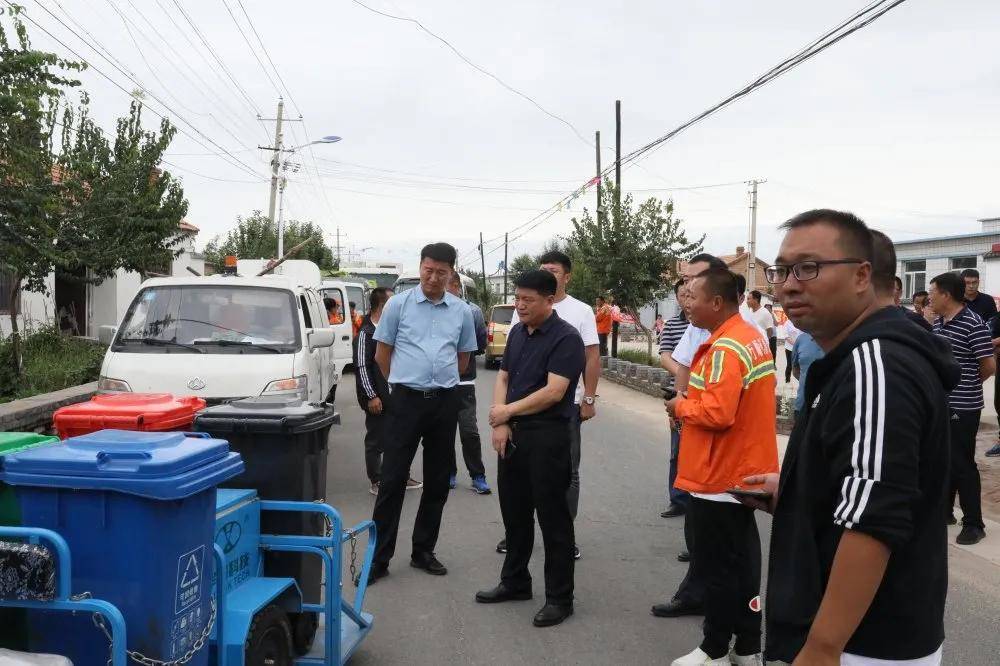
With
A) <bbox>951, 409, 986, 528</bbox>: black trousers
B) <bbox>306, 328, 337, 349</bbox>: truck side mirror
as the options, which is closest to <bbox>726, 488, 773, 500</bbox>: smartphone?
<bbox>951, 409, 986, 528</bbox>: black trousers

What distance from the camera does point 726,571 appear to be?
392cm

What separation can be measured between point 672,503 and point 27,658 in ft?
18.0

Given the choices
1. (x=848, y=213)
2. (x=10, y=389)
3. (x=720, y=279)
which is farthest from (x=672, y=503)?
(x=10, y=389)

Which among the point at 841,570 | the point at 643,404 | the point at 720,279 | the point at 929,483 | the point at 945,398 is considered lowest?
the point at 643,404

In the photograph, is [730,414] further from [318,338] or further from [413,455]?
[318,338]

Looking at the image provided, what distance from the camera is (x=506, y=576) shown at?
197 inches

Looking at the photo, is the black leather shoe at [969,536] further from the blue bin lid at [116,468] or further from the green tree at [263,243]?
the green tree at [263,243]

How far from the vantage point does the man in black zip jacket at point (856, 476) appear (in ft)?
5.90

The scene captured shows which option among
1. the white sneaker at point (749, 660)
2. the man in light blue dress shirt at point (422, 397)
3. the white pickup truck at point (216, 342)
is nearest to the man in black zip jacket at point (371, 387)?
the white pickup truck at point (216, 342)

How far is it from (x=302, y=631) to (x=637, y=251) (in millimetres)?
17212

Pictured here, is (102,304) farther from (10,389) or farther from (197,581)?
(197,581)

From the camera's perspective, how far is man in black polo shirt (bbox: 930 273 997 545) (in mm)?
6031

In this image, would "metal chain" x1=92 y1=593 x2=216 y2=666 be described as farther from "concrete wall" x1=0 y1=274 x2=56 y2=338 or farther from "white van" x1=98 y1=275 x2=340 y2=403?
"concrete wall" x1=0 y1=274 x2=56 y2=338

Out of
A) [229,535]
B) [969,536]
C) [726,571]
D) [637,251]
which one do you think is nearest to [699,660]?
[726,571]
